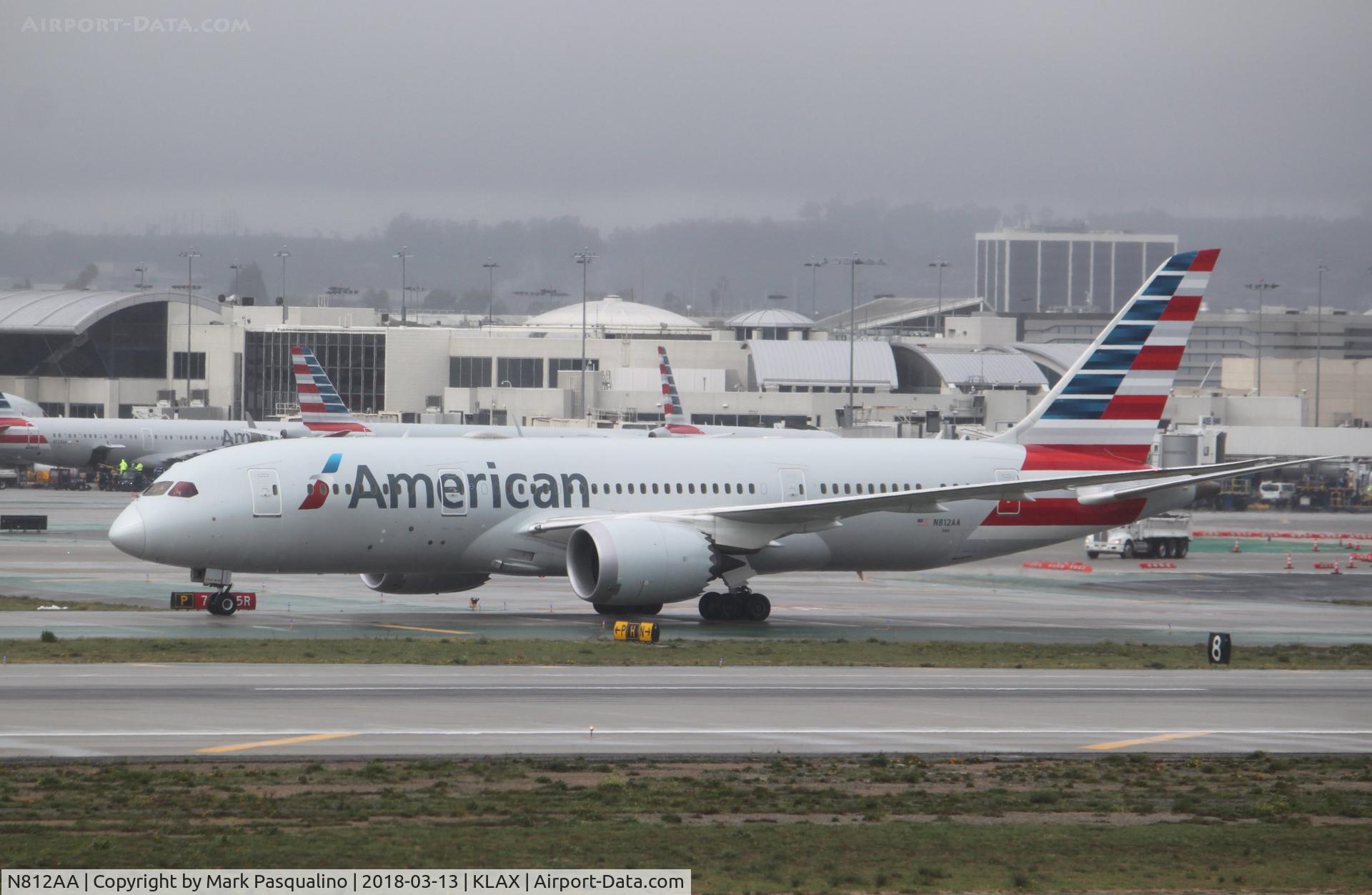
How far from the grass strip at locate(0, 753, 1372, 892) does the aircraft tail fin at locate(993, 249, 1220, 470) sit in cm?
2529

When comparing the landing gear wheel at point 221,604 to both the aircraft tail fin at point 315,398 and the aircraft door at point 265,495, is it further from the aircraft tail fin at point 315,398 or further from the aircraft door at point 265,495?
the aircraft tail fin at point 315,398

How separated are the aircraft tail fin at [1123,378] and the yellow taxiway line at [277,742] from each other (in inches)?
1107

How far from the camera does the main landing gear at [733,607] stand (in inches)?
1641

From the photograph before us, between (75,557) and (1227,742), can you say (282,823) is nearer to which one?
(1227,742)

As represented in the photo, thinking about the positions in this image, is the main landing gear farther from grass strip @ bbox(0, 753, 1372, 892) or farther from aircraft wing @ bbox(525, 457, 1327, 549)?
grass strip @ bbox(0, 753, 1372, 892)

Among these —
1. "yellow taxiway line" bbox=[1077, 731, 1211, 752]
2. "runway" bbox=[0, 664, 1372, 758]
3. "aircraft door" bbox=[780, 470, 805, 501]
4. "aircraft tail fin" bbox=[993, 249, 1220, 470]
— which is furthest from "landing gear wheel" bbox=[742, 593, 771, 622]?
"yellow taxiway line" bbox=[1077, 731, 1211, 752]

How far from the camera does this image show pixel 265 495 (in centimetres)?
3847

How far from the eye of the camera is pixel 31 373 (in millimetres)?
165750

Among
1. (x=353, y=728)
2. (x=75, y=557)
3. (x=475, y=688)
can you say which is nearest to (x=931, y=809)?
(x=353, y=728)

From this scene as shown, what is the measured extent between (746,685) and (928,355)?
5400 inches

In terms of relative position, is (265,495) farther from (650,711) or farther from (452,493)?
(650,711)

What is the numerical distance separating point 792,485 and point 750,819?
85.0ft

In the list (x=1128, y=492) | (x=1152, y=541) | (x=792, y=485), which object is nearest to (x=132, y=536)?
(x=792, y=485)

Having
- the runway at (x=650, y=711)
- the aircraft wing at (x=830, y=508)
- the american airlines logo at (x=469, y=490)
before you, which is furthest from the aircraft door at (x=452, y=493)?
the runway at (x=650, y=711)
